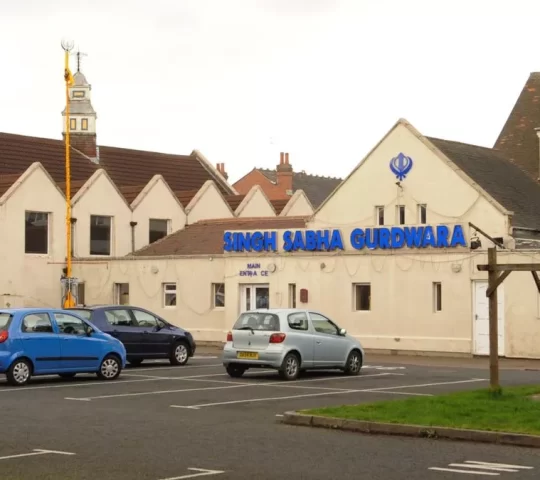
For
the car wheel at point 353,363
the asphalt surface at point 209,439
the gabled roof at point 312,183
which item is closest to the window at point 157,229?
the car wheel at point 353,363

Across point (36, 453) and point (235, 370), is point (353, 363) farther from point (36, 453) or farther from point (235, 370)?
point (36, 453)

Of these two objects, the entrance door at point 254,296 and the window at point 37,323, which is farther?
the entrance door at point 254,296

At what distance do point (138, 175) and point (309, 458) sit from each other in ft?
156

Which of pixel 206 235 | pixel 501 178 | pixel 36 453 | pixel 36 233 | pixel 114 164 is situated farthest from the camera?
pixel 114 164

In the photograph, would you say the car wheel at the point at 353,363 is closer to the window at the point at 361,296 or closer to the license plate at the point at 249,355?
the license plate at the point at 249,355

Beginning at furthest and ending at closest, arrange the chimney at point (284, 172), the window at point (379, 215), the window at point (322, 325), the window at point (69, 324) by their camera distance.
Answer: the chimney at point (284, 172)
the window at point (379, 215)
the window at point (322, 325)
the window at point (69, 324)

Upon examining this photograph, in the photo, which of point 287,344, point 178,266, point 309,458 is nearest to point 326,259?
point 178,266

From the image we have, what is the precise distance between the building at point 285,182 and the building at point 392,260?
3996 centimetres

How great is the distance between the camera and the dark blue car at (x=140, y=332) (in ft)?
99.9

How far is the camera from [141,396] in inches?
864

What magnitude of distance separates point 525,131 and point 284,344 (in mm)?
27348

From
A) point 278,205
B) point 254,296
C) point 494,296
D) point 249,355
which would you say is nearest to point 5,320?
point 249,355

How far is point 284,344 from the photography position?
26312 millimetres

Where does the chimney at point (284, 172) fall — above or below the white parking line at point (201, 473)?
above
